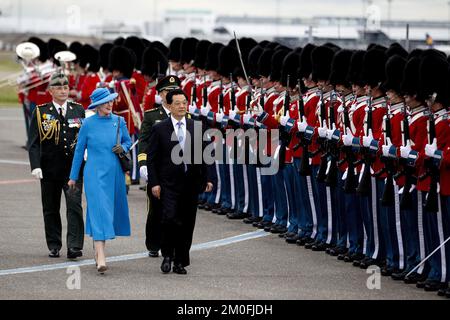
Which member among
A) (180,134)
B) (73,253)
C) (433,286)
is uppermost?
(180,134)

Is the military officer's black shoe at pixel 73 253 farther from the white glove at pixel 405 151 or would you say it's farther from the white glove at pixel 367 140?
the white glove at pixel 405 151

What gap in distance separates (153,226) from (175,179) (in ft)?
3.46

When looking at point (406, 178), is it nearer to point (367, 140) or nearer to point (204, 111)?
point (367, 140)

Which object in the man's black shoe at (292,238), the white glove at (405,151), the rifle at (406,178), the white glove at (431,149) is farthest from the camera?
the man's black shoe at (292,238)

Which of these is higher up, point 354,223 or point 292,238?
point 354,223

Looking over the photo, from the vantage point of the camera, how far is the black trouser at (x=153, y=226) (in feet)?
40.9

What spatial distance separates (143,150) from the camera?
12547 mm

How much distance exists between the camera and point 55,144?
12.5 meters

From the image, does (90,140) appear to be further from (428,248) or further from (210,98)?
(210,98)

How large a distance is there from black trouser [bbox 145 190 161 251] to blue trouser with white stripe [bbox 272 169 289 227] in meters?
2.04

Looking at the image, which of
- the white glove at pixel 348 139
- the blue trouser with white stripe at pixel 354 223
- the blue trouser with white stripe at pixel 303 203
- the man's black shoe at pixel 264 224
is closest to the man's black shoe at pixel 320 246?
the blue trouser with white stripe at pixel 303 203

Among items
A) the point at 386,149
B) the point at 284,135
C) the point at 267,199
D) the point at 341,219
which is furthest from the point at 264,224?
the point at 386,149
